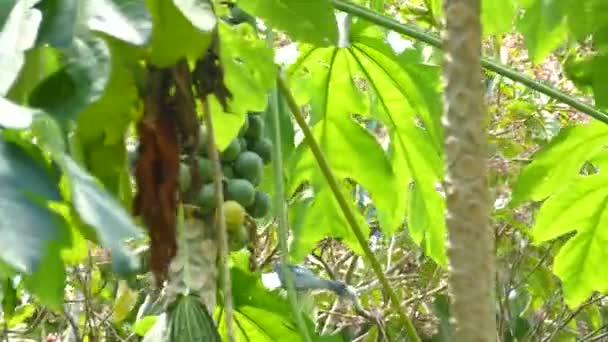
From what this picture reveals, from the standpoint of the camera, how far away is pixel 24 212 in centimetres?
45

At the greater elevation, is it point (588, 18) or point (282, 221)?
point (588, 18)

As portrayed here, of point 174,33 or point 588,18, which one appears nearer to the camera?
point 174,33

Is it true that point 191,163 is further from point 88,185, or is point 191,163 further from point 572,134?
point 572,134

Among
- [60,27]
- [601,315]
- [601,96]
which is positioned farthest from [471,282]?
[601,315]

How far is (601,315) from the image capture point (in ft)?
8.36

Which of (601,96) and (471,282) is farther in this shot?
(601,96)

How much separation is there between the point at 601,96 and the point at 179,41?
24.8 inches

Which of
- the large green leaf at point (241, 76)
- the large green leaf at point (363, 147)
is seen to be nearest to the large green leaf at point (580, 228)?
the large green leaf at point (363, 147)

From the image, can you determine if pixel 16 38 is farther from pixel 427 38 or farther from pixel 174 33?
pixel 427 38

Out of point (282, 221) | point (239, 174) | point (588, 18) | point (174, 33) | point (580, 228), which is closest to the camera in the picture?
point (174, 33)

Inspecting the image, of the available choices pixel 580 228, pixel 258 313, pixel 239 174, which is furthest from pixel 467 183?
pixel 580 228

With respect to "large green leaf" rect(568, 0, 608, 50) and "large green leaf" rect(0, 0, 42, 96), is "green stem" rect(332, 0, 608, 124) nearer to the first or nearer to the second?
"large green leaf" rect(568, 0, 608, 50)

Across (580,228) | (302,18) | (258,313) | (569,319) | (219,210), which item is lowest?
(569,319)

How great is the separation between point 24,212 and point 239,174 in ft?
1.85
